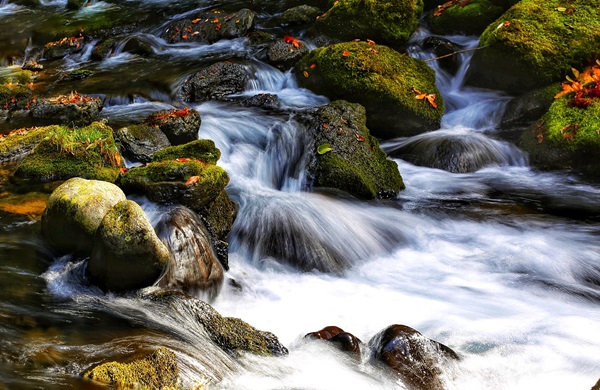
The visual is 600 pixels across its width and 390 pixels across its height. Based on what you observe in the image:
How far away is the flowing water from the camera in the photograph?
3836 mm

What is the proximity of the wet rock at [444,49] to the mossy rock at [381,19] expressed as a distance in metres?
0.50

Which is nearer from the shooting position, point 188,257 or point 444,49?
point 188,257

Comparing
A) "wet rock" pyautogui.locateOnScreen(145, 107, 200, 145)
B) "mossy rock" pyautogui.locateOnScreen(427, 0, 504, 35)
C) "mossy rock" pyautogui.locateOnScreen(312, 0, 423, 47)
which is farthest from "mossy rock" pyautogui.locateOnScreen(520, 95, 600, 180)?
"wet rock" pyautogui.locateOnScreen(145, 107, 200, 145)

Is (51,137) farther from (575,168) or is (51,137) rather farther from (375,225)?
(575,168)

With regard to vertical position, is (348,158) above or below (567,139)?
below

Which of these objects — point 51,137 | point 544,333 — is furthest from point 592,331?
point 51,137

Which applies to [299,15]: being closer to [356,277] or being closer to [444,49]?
[444,49]

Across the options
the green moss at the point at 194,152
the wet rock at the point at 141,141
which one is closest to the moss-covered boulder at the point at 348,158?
the green moss at the point at 194,152

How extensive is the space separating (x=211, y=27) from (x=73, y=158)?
312 inches

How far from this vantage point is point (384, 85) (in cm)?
879

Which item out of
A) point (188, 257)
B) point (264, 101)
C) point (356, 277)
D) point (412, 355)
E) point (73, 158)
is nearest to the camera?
point (412, 355)

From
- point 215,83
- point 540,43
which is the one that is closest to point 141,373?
point 215,83

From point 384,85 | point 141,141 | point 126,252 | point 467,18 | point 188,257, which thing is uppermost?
point 467,18

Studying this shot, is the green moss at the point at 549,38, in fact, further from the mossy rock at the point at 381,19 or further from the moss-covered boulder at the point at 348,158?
the moss-covered boulder at the point at 348,158
